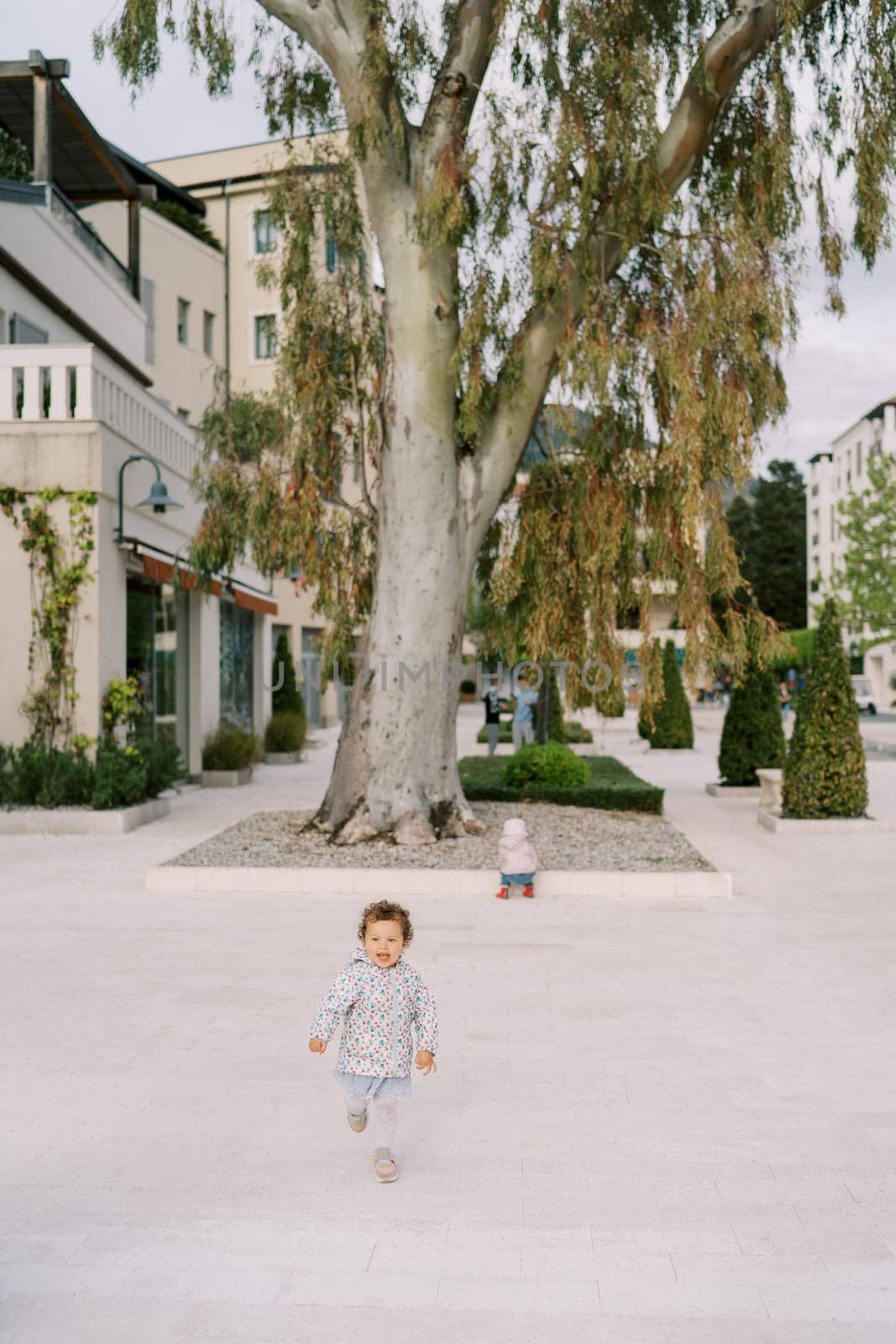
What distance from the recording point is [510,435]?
509 inches

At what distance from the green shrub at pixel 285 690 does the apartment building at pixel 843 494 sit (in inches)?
1800

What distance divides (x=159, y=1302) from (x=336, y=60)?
11.3 m

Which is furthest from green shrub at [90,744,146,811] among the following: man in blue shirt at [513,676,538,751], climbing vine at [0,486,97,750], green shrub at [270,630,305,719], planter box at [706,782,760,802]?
green shrub at [270,630,305,719]

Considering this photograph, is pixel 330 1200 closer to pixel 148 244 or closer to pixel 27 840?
pixel 27 840

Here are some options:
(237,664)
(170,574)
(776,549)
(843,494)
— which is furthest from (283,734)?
(776,549)

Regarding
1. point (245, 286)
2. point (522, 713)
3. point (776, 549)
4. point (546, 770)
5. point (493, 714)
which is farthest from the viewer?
point (776, 549)

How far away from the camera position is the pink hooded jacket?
33.8ft

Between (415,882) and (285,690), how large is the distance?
18.2 meters

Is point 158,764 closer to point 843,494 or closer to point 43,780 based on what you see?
point 43,780

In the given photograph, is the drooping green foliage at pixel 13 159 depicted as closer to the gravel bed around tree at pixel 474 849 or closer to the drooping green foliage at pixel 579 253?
the drooping green foliage at pixel 579 253

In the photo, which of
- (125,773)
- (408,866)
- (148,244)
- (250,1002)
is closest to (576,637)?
(408,866)

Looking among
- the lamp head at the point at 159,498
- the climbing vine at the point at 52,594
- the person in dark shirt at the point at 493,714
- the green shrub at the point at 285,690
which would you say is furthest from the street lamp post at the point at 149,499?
the green shrub at the point at 285,690

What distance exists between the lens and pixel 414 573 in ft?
41.2

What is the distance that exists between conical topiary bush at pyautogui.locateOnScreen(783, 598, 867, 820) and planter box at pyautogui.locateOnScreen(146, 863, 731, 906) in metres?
4.81
